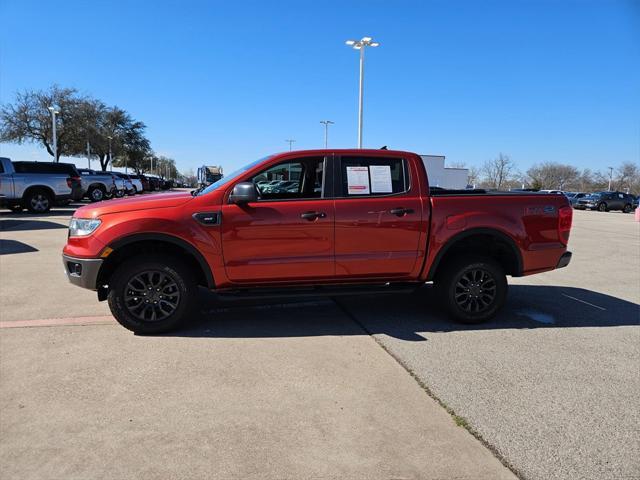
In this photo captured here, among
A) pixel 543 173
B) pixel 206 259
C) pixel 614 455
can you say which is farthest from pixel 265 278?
pixel 543 173

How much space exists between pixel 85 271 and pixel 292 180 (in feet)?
7.39

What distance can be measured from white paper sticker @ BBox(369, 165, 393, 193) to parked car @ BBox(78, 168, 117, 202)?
2349 cm

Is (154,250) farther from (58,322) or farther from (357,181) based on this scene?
(357,181)

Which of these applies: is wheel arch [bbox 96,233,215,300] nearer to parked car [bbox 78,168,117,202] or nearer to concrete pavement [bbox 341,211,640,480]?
concrete pavement [bbox 341,211,640,480]

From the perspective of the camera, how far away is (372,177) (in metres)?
5.05

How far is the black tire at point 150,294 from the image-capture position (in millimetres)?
4633

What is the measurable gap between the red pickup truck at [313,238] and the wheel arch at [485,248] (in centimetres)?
1

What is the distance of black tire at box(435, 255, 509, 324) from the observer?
16.9 feet

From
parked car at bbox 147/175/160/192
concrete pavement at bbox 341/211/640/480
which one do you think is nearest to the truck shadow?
concrete pavement at bbox 341/211/640/480

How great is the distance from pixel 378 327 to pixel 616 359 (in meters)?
2.21

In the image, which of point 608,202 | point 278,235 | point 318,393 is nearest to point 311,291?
point 278,235

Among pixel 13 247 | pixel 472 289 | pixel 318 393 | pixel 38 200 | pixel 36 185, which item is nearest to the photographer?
pixel 318 393

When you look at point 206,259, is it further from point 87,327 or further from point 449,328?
point 449,328

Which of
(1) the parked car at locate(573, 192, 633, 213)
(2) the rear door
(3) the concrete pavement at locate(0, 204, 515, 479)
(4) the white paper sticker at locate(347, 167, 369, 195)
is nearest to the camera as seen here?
(3) the concrete pavement at locate(0, 204, 515, 479)
